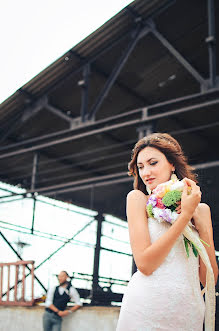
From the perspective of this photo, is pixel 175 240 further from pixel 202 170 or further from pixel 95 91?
pixel 95 91

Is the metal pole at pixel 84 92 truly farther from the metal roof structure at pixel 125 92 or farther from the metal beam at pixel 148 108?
the metal beam at pixel 148 108

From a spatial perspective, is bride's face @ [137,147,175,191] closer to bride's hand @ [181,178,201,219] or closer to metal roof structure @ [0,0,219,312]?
bride's hand @ [181,178,201,219]

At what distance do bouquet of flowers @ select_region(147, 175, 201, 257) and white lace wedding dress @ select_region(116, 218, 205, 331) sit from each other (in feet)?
0.26

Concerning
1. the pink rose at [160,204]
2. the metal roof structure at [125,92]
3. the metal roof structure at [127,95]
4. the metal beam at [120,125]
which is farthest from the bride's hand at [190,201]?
the metal beam at [120,125]

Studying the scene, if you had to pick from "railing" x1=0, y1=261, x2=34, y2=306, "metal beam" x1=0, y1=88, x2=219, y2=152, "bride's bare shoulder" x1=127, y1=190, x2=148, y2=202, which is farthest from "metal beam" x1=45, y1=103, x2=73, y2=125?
"bride's bare shoulder" x1=127, y1=190, x2=148, y2=202

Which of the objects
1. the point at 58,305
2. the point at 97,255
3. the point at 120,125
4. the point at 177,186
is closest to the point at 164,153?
the point at 177,186

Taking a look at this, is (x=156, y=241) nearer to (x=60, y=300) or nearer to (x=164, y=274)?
(x=164, y=274)

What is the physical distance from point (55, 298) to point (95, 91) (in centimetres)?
415

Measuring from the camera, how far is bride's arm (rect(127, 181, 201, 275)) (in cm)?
179

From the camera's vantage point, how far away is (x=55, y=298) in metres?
7.95

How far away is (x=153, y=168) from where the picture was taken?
82.2 inches

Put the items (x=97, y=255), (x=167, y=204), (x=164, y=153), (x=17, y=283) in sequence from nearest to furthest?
(x=167, y=204), (x=164, y=153), (x=17, y=283), (x=97, y=255)

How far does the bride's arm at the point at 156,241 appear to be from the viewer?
70.3 inches

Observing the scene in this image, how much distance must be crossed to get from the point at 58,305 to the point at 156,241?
→ 6451 millimetres
